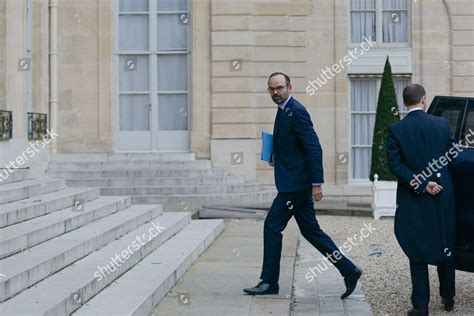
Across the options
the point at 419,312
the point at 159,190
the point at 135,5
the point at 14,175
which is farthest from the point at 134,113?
the point at 419,312

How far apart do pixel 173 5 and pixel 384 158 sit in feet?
18.6

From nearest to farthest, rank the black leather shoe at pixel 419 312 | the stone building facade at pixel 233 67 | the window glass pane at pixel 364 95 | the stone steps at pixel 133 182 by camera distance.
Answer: the black leather shoe at pixel 419 312 < the stone steps at pixel 133 182 < the stone building facade at pixel 233 67 < the window glass pane at pixel 364 95

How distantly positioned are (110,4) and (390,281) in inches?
419

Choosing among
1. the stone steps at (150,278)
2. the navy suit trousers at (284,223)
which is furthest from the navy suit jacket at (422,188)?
the stone steps at (150,278)

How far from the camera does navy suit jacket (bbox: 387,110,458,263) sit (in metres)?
6.43

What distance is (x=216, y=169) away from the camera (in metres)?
16.7

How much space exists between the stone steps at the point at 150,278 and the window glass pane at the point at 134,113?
6.92m

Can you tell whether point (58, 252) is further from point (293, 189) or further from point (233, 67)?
point (233, 67)

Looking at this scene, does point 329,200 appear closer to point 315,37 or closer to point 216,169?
point 216,169

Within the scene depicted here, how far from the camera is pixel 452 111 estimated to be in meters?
7.27

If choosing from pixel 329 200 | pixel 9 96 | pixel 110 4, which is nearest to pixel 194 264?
pixel 9 96

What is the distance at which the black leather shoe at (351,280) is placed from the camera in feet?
23.6

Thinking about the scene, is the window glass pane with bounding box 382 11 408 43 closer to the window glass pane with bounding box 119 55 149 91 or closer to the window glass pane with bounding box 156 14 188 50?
the window glass pane with bounding box 156 14 188 50

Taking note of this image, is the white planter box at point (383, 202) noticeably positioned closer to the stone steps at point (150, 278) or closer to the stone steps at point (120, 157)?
the stone steps at point (120, 157)
